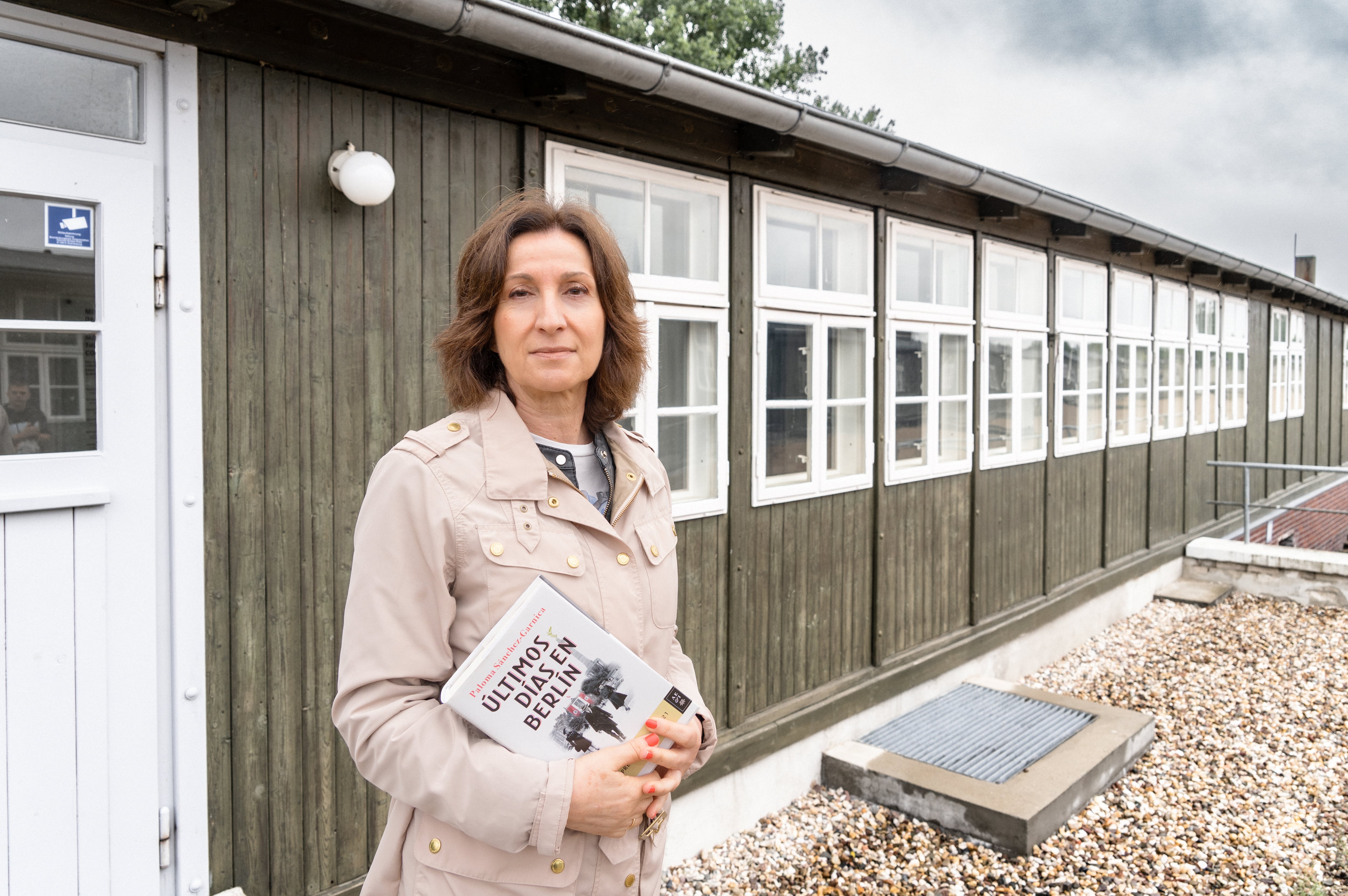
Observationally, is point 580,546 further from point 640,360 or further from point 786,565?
point 786,565

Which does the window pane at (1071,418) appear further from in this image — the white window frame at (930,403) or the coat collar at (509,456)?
the coat collar at (509,456)

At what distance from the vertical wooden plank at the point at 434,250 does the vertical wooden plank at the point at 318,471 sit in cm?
35

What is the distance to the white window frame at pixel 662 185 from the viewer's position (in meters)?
3.71

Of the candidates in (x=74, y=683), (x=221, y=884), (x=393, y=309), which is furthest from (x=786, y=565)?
(x=74, y=683)

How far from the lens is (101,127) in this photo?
2512 millimetres

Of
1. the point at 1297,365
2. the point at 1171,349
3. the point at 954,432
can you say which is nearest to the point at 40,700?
the point at 954,432

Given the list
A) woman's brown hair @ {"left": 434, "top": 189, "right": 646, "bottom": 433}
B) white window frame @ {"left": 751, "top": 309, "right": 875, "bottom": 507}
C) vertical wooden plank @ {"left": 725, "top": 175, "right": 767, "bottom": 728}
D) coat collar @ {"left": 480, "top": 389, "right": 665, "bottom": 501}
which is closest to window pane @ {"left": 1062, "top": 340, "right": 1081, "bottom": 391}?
white window frame @ {"left": 751, "top": 309, "right": 875, "bottom": 507}

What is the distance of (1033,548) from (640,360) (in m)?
6.44

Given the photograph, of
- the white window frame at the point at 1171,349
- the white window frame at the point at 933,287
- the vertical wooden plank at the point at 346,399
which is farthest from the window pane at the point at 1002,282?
the vertical wooden plank at the point at 346,399

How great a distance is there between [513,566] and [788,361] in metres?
3.67

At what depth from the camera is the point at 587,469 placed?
1663mm

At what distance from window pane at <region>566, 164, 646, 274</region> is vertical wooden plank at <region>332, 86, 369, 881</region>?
3.32 feet

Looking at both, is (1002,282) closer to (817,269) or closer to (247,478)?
(817,269)

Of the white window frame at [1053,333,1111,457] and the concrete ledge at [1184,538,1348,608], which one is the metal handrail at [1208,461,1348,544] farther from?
the white window frame at [1053,333,1111,457]
